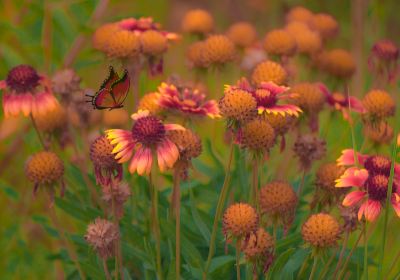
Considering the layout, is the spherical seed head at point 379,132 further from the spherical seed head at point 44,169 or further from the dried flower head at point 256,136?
→ the spherical seed head at point 44,169

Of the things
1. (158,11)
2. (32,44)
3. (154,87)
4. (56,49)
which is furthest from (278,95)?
(158,11)

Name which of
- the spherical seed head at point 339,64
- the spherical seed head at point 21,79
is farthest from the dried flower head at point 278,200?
the spherical seed head at point 339,64

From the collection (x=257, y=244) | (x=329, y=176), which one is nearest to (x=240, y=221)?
(x=257, y=244)

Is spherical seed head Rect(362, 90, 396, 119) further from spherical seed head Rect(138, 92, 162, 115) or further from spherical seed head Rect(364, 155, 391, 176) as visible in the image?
spherical seed head Rect(138, 92, 162, 115)

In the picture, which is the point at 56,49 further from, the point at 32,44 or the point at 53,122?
the point at 53,122

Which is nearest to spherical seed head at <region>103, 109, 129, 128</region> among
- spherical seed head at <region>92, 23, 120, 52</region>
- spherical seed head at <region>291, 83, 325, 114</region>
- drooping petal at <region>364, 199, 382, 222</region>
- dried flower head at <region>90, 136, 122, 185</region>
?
spherical seed head at <region>92, 23, 120, 52</region>

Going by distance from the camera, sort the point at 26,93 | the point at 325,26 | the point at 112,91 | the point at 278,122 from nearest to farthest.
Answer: the point at 112,91, the point at 278,122, the point at 26,93, the point at 325,26

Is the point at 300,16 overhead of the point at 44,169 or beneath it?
overhead

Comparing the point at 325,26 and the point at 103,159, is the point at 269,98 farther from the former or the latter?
the point at 325,26
